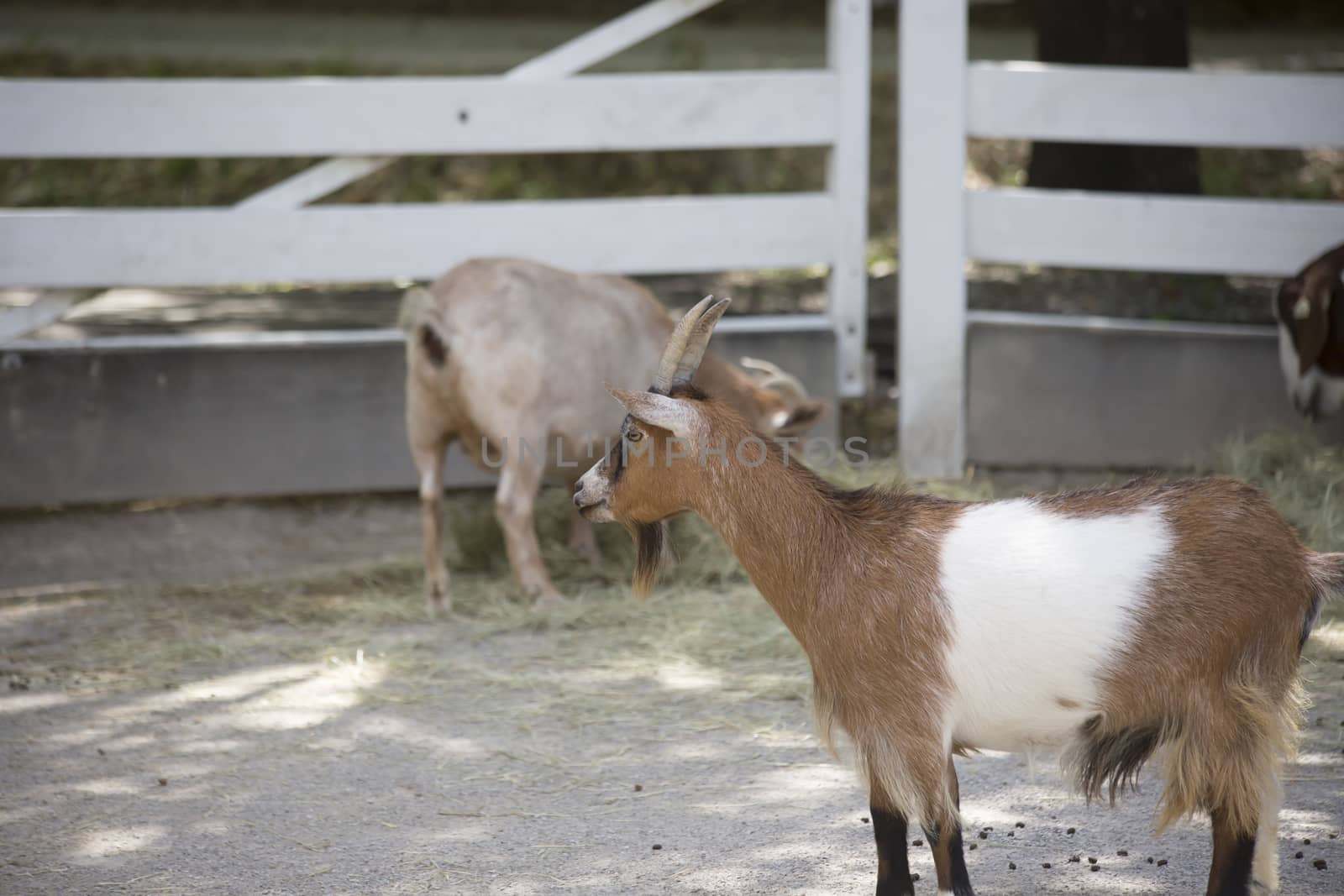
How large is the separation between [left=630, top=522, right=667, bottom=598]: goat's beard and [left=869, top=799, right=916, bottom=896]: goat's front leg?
2.33 feet

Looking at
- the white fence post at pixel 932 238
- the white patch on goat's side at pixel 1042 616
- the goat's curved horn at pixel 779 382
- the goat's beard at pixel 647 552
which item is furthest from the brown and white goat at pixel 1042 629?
the white fence post at pixel 932 238

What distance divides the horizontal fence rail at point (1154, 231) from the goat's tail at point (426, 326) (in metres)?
2.60

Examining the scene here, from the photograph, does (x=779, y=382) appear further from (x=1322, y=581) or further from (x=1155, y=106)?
(x=1322, y=581)

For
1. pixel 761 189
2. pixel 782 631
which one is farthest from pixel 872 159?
pixel 782 631

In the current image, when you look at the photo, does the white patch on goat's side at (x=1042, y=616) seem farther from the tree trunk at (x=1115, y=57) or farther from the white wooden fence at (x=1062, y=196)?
the tree trunk at (x=1115, y=57)

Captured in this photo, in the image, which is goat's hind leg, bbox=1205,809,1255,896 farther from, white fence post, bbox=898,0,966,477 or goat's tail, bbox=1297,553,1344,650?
white fence post, bbox=898,0,966,477

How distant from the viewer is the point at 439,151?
20.1 ft

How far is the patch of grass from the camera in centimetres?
496

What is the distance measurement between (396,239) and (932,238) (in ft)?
7.81

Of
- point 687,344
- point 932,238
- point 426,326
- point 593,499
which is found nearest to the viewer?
point 687,344

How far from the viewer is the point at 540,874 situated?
3.19 meters

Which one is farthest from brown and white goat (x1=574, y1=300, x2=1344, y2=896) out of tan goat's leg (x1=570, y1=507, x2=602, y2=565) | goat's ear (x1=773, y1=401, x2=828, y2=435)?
tan goat's leg (x1=570, y1=507, x2=602, y2=565)

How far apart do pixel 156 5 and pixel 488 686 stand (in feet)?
29.0

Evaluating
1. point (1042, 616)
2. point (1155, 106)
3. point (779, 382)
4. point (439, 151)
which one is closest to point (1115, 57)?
point (1155, 106)
